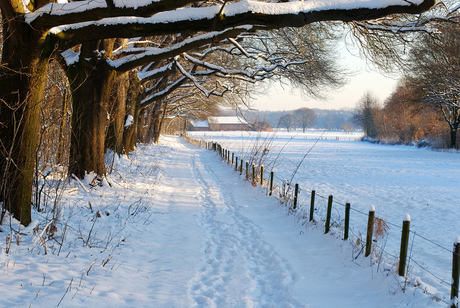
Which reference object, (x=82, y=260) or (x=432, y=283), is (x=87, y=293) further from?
(x=432, y=283)

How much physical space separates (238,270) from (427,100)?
3254cm

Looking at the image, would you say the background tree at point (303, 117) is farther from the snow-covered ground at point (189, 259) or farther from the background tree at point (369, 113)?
the snow-covered ground at point (189, 259)

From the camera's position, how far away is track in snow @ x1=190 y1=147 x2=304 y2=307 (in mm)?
3812

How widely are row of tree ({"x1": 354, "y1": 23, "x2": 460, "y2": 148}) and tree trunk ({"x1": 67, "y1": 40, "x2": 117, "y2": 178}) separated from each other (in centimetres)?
762

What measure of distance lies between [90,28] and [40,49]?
75 cm

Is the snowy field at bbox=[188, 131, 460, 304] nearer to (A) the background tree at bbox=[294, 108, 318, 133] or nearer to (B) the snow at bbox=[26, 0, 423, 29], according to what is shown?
(B) the snow at bbox=[26, 0, 423, 29]

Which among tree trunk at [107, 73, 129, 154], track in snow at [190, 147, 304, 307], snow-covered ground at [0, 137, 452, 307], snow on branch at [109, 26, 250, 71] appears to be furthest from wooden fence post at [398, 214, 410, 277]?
tree trunk at [107, 73, 129, 154]

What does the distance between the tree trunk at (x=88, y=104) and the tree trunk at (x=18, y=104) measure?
2.77 m

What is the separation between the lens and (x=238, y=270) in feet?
15.0

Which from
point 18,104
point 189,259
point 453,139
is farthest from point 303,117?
point 18,104

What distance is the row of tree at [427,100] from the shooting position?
7621 mm

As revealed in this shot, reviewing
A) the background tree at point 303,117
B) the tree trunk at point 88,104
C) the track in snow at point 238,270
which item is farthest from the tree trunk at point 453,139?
the background tree at point 303,117

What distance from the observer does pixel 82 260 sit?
13.8ft

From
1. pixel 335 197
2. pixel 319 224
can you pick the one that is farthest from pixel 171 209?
pixel 335 197
